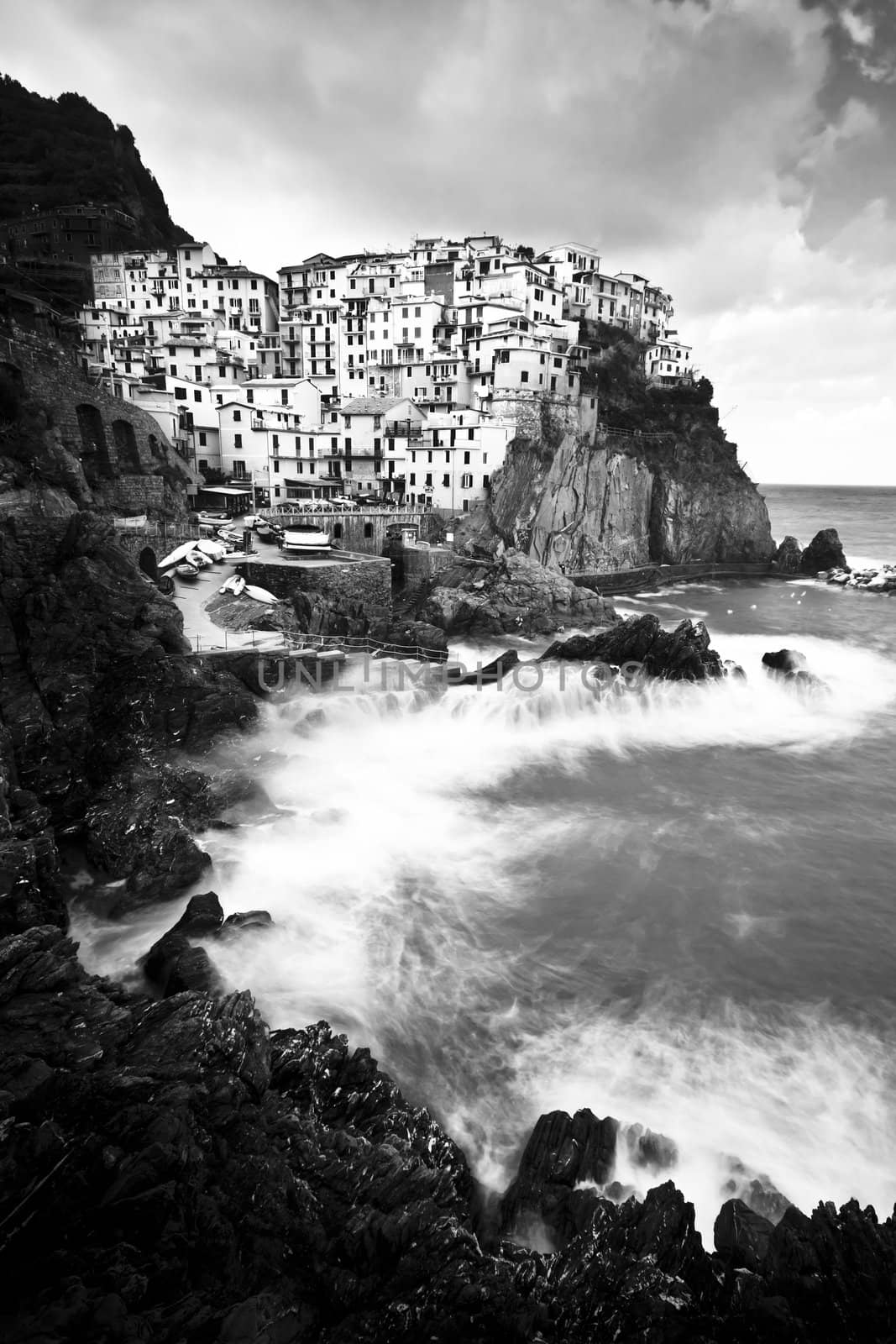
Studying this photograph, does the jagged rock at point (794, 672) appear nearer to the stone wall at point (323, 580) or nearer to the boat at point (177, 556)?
the stone wall at point (323, 580)

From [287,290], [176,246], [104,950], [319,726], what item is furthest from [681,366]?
[104,950]

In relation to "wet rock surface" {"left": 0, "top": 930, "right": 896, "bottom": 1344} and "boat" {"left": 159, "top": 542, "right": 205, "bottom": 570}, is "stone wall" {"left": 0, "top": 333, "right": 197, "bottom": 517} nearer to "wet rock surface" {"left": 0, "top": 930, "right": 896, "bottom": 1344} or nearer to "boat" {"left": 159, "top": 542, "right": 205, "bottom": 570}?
"boat" {"left": 159, "top": 542, "right": 205, "bottom": 570}

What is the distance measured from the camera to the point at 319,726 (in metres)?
25.0

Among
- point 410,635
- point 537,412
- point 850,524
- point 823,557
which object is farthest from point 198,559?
point 850,524

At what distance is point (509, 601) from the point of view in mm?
42531

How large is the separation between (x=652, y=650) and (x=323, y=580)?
15.8 m

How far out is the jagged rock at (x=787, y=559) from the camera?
7412 centimetres

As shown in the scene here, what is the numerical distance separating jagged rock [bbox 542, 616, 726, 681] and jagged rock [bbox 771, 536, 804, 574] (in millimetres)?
45601

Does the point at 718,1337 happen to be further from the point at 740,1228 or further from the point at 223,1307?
the point at 223,1307

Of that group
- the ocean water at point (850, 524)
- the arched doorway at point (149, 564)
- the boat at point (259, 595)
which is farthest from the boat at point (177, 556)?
the ocean water at point (850, 524)

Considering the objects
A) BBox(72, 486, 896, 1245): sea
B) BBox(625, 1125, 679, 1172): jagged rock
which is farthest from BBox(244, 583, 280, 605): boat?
BBox(625, 1125, 679, 1172): jagged rock

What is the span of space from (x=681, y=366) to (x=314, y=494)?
146 ft

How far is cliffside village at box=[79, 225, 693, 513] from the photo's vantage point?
53644 mm

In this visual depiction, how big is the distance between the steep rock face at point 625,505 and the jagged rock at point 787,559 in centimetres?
137
